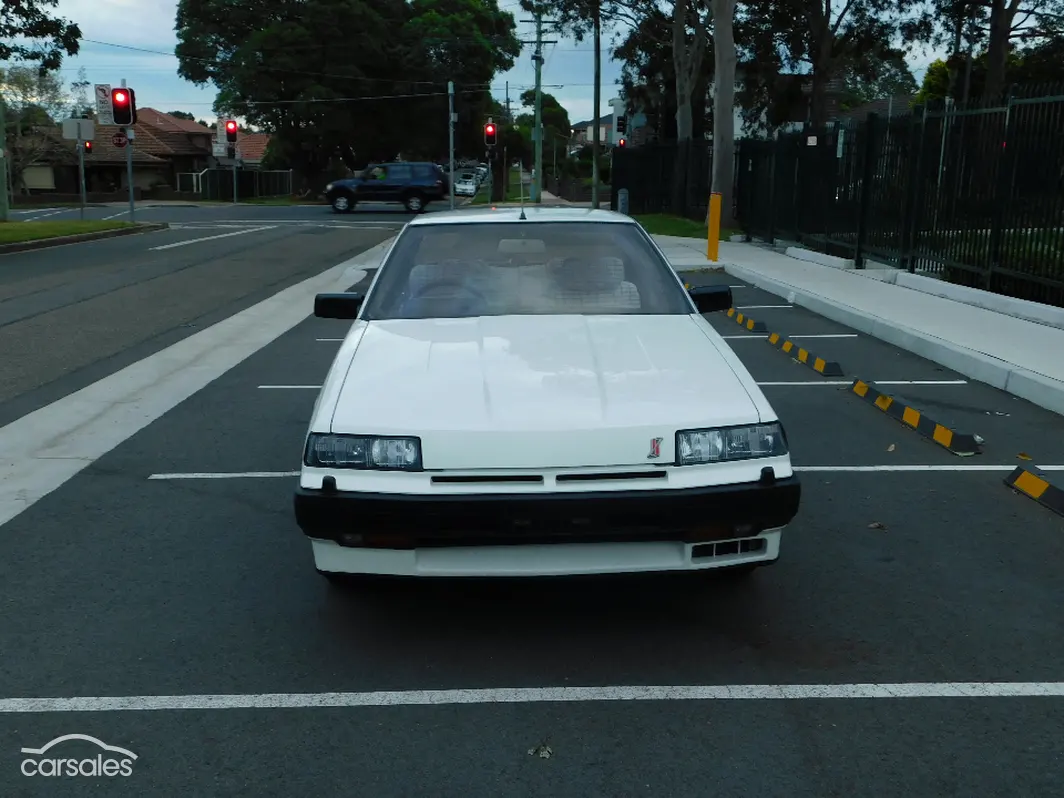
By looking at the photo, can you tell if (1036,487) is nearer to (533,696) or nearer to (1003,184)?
(533,696)

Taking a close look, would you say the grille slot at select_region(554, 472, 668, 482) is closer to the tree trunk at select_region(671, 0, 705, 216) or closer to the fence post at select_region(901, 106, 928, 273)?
the fence post at select_region(901, 106, 928, 273)

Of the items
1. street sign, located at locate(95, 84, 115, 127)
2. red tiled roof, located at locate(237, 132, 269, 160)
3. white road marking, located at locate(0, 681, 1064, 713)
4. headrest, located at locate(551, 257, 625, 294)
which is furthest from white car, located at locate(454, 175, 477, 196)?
white road marking, located at locate(0, 681, 1064, 713)

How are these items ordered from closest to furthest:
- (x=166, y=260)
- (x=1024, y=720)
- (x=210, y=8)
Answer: (x=1024, y=720) < (x=166, y=260) < (x=210, y=8)

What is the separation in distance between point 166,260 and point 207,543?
55.8ft

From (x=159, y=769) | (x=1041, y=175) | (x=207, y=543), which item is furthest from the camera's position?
(x=1041, y=175)

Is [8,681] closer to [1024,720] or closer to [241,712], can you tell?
[241,712]

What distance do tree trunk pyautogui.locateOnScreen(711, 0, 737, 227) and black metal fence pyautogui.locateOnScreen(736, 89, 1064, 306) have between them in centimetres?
493

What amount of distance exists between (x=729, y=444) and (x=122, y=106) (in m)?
27.4

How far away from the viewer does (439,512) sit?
3645 mm

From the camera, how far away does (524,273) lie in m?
5.38

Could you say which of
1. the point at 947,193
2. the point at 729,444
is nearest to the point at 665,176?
the point at 947,193

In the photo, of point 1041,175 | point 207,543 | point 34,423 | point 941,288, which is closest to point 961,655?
point 207,543

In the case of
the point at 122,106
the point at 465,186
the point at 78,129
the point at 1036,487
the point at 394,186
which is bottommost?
the point at 1036,487

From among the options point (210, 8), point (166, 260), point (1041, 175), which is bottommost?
point (166, 260)
